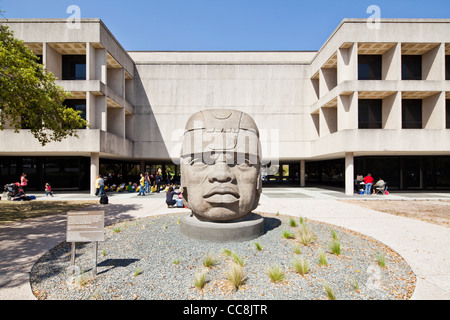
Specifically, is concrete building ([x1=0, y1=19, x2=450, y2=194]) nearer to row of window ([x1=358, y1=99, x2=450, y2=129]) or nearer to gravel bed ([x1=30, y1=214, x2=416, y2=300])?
row of window ([x1=358, y1=99, x2=450, y2=129])

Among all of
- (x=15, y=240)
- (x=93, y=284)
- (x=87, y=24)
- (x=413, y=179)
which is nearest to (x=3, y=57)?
(x=15, y=240)

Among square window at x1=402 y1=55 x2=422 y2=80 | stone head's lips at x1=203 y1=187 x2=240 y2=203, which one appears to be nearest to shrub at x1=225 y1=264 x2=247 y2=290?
stone head's lips at x1=203 y1=187 x2=240 y2=203

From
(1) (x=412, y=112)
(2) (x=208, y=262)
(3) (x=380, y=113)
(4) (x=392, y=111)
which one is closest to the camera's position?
(2) (x=208, y=262)

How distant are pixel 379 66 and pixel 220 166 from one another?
22.8 meters

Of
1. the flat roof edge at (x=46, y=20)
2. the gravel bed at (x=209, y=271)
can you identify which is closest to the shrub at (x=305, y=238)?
the gravel bed at (x=209, y=271)

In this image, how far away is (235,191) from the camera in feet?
18.0

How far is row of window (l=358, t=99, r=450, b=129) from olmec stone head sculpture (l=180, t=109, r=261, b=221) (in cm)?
1973

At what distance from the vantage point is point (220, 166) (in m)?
5.41

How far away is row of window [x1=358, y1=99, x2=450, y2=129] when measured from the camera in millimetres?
19984

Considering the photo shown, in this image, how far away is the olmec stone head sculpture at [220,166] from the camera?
17.9 feet

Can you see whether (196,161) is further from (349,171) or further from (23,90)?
(349,171)

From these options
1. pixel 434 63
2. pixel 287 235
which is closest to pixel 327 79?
pixel 434 63

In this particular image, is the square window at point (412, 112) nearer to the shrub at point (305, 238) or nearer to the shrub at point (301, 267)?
the shrub at point (305, 238)

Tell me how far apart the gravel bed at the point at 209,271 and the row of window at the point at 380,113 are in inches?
722
